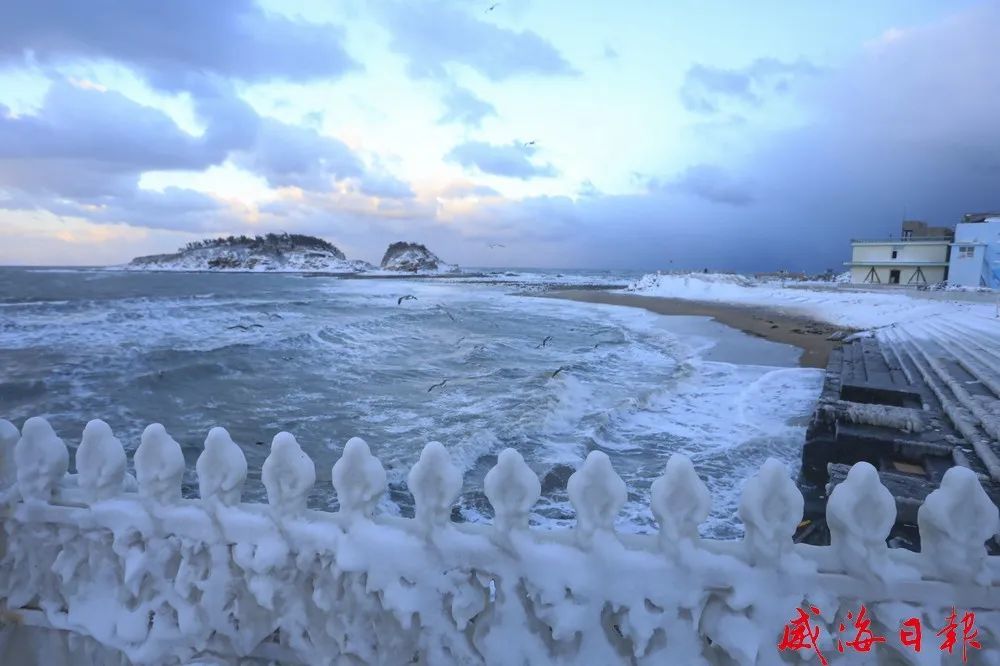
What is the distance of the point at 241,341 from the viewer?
1917 centimetres

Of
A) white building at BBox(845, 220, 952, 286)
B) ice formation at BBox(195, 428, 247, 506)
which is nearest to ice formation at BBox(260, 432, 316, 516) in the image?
ice formation at BBox(195, 428, 247, 506)

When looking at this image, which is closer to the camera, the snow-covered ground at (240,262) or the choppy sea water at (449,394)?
the choppy sea water at (449,394)

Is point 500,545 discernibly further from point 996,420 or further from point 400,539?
point 996,420

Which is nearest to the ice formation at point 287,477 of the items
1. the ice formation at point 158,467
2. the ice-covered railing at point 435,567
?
the ice-covered railing at point 435,567

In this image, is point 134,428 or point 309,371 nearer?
point 134,428

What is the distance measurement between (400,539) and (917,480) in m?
4.84

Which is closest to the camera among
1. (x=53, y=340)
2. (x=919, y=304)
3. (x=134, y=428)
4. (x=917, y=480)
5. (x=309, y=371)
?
(x=917, y=480)

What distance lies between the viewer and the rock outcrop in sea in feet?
519

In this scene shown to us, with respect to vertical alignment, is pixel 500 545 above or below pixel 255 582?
above

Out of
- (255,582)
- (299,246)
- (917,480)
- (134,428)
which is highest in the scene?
(299,246)

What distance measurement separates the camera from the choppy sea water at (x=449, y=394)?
7.62m

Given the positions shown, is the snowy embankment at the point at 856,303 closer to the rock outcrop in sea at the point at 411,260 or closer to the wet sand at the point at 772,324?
the wet sand at the point at 772,324

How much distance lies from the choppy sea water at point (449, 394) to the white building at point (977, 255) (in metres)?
31.9

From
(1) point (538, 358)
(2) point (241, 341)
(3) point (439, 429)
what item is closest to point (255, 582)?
(3) point (439, 429)
